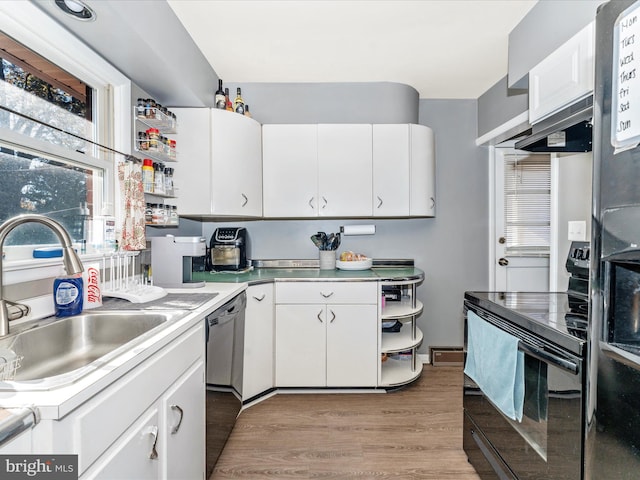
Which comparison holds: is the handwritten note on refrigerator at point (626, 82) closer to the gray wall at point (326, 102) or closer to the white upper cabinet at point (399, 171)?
the white upper cabinet at point (399, 171)

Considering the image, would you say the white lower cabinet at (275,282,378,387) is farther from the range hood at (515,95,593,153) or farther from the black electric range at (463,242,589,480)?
the range hood at (515,95,593,153)

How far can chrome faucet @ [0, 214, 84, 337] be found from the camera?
3.28 ft

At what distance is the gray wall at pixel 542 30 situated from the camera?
1624 millimetres

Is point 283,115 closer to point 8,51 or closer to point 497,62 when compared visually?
point 497,62

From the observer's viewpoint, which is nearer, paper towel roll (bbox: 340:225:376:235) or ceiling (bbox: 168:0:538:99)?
ceiling (bbox: 168:0:538:99)

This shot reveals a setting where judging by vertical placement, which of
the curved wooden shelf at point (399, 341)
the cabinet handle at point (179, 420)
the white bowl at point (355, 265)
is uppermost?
the white bowl at point (355, 265)

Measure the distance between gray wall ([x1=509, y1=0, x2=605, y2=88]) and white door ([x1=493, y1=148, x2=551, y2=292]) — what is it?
122cm

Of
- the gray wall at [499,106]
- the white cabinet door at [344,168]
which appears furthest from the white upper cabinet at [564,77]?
the white cabinet door at [344,168]

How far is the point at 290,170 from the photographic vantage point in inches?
111

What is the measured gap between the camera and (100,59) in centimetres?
180

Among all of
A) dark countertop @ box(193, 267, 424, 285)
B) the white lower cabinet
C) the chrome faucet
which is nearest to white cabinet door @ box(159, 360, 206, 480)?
the chrome faucet

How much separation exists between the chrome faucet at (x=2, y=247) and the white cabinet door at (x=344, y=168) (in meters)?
1.91

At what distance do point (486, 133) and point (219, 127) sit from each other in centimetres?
224

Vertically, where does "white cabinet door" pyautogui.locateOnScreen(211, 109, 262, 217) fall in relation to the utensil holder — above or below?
above
